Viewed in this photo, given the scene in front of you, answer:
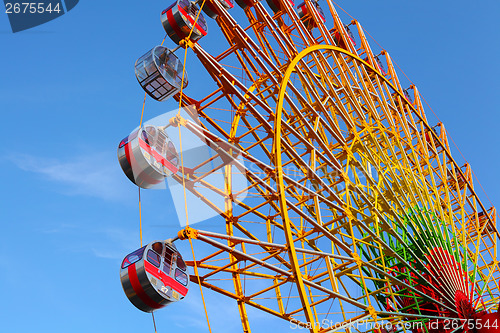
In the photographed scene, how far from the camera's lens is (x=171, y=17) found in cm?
1518

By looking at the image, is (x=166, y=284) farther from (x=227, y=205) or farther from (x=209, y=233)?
(x=227, y=205)

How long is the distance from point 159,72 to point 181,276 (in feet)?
18.3

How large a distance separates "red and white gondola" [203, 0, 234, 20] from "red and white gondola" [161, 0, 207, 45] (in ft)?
1.49

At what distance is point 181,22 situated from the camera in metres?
15.0

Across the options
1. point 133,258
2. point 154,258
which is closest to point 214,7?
point 154,258

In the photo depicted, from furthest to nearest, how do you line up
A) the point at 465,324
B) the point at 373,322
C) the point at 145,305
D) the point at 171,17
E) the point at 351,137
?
1. the point at 351,137
2. the point at 465,324
3. the point at 171,17
4. the point at 373,322
5. the point at 145,305

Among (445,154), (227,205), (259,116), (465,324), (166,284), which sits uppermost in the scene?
(445,154)

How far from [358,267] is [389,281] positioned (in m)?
1.22

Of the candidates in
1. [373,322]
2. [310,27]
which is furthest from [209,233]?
[310,27]

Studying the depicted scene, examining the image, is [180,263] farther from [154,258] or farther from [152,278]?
[152,278]

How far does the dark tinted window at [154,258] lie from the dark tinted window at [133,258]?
0.19m

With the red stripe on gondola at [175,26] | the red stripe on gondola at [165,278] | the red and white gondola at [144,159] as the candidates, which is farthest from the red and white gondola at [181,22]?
the red stripe on gondola at [165,278]

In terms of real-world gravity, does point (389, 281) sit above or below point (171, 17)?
below

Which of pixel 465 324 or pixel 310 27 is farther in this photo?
pixel 310 27
